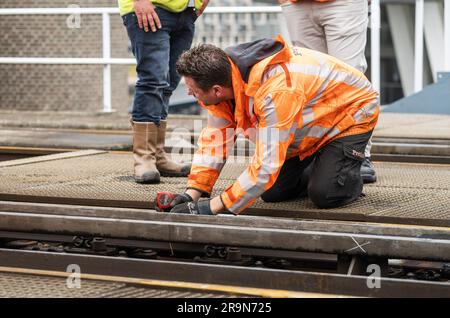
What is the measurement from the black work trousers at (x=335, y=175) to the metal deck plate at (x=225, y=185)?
2.7 inches

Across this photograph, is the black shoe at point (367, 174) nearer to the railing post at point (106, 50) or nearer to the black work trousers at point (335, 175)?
the black work trousers at point (335, 175)

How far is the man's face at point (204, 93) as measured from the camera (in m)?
4.61

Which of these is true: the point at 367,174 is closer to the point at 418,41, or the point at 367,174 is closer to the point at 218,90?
the point at 218,90

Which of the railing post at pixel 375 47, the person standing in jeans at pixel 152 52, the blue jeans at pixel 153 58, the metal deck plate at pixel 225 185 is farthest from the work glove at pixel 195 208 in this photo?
the railing post at pixel 375 47

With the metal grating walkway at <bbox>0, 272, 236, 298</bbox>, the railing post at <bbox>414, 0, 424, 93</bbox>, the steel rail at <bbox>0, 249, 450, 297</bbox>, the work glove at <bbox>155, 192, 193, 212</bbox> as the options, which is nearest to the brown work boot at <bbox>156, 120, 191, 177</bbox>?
the work glove at <bbox>155, 192, 193, 212</bbox>

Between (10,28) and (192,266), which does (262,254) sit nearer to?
(192,266)

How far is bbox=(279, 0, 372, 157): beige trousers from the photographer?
596 cm

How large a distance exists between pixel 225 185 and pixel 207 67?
1.60m

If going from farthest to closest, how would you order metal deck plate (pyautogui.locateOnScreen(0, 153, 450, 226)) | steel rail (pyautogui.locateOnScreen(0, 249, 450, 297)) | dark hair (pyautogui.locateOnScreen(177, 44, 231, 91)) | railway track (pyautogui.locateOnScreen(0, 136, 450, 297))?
metal deck plate (pyautogui.locateOnScreen(0, 153, 450, 226))
dark hair (pyautogui.locateOnScreen(177, 44, 231, 91))
railway track (pyautogui.locateOnScreen(0, 136, 450, 297))
steel rail (pyautogui.locateOnScreen(0, 249, 450, 297))

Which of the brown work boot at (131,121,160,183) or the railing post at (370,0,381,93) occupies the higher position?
the railing post at (370,0,381,93)

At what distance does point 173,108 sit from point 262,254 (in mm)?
23479

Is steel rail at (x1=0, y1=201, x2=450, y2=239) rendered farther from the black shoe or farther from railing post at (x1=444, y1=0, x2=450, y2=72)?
railing post at (x1=444, y1=0, x2=450, y2=72)

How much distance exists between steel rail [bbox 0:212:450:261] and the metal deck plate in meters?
0.53
